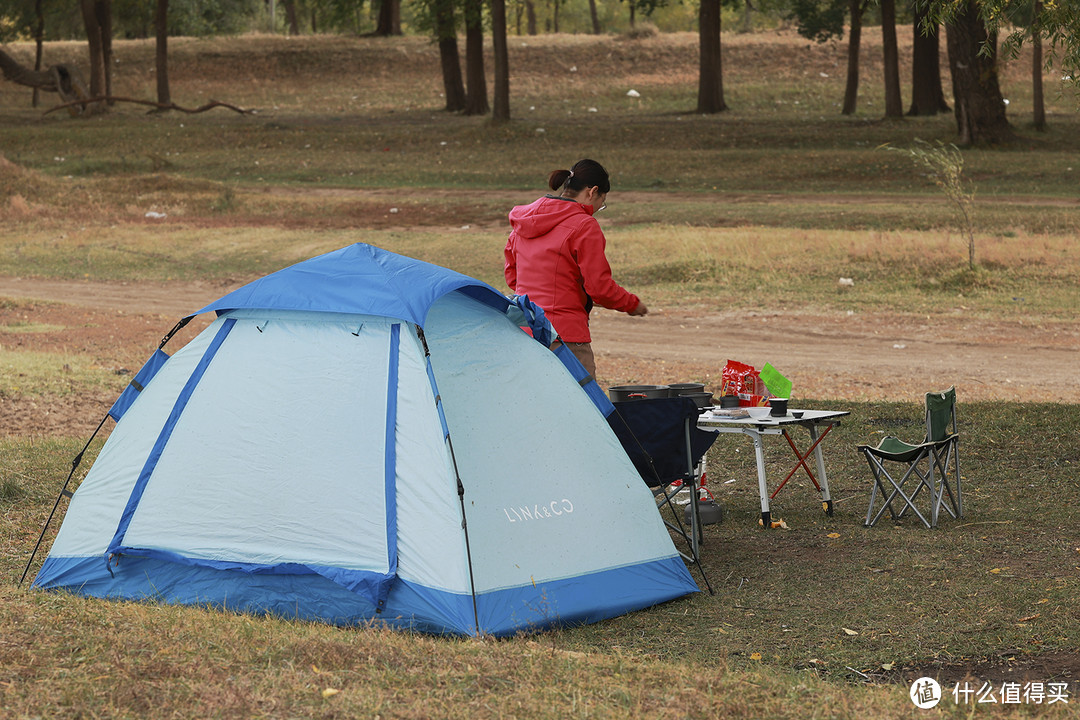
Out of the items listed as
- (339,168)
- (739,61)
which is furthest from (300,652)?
(739,61)

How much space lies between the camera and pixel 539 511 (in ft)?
18.0

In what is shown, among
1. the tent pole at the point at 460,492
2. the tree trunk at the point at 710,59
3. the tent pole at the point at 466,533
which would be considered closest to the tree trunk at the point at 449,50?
the tree trunk at the point at 710,59

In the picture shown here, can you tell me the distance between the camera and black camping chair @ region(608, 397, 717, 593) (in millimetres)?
6098

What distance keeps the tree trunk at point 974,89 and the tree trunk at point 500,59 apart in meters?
11.5

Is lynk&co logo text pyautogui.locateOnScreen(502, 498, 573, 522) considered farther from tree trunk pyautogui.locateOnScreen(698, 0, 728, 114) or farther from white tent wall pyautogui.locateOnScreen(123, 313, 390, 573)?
tree trunk pyautogui.locateOnScreen(698, 0, 728, 114)

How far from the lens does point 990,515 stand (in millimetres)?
6973

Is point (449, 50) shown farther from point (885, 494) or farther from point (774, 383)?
point (885, 494)

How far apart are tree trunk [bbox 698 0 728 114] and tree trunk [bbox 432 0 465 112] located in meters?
7.42

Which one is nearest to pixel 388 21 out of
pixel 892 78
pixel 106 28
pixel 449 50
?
pixel 106 28

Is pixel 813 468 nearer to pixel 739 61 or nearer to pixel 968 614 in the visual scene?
pixel 968 614

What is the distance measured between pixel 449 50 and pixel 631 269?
2103 centimetres

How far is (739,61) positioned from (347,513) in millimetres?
42171

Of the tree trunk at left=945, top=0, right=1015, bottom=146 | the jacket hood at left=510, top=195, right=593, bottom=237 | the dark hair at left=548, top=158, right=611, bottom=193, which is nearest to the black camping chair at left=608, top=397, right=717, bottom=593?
the jacket hood at left=510, top=195, right=593, bottom=237

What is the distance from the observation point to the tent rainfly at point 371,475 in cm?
523
